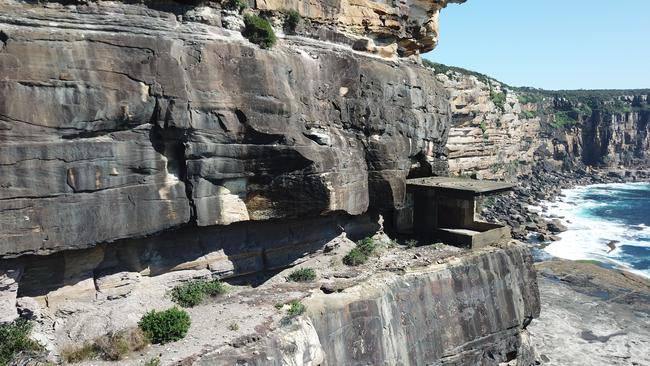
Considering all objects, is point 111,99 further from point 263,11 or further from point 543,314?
point 543,314

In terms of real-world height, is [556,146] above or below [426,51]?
below

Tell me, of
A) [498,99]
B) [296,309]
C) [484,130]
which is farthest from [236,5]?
[498,99]

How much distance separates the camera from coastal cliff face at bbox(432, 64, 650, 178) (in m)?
→ 71.4

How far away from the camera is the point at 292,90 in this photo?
18484 mm

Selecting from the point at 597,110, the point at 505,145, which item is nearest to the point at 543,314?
the point at 505,145

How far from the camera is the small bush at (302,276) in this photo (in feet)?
62.4

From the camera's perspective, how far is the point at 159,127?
15055mm

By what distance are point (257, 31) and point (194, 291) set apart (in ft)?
32.7

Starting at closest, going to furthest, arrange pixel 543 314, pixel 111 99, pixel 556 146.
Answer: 1. pixel 111 99
2. pixel 543 314
3. pixel 556 146

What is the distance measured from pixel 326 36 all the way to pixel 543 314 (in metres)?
23.1

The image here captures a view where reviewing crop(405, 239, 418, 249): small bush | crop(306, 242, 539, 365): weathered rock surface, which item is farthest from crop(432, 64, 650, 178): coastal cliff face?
crop(306, 242, 539, 365): weathered rock surface

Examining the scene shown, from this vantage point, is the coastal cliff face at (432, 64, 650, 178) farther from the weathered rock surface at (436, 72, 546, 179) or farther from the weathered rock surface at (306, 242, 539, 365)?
the weathered rock surface at (306, 242, 539, 365)

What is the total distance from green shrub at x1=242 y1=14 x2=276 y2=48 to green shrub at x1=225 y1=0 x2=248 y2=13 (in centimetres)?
38

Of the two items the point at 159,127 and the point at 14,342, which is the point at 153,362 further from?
the point at 159,127
